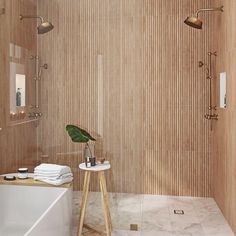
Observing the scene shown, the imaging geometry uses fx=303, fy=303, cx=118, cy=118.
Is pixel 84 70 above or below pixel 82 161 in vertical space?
above

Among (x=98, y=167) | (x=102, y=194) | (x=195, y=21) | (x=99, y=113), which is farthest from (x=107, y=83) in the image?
(x=195, y=21)

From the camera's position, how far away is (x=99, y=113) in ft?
9.65

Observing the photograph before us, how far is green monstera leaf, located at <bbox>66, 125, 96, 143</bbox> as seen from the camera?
297 centimetres

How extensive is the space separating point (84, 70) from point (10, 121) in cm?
91

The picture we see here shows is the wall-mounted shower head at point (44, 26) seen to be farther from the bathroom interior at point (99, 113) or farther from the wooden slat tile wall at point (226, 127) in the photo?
the wooden slat tile wall at point (226, 127)

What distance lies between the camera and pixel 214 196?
3523 millimetres

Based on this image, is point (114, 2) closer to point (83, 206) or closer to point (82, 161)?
point (82, 161)

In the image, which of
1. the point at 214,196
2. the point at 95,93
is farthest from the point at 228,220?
the point at 95,93

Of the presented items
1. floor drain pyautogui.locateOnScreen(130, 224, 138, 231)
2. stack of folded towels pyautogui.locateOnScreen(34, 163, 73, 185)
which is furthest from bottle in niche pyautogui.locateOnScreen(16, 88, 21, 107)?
floor drain pyautogui.locateOnScreen(130, 224, 138, 231)

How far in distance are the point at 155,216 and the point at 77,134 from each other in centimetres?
117

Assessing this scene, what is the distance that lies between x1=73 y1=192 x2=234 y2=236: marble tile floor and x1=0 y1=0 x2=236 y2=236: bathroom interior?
10 millimetres

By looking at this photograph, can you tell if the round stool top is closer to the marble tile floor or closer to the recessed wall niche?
the marble tile floor

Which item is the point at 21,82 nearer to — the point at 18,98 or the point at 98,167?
the point at 18,98

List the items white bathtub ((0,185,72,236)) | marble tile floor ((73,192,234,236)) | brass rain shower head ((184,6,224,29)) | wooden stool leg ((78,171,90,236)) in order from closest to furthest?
white bathtub ((0,185,72,236))
wooden stool leg ((78,171,90,236))
marble tile floor ((73,192,234,236))
brass rain shower head ((184,6,224,29))
